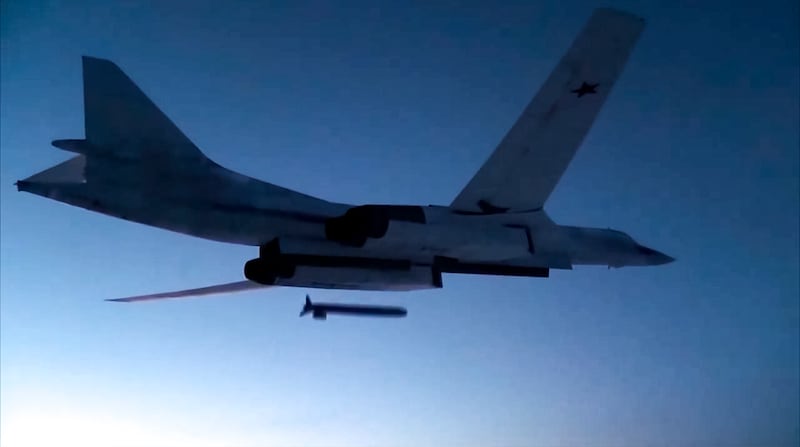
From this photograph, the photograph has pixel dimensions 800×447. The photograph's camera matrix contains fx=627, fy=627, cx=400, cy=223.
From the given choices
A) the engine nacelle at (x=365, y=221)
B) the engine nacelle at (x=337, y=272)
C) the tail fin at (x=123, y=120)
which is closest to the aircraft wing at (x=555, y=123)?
the engine nacelle at (x=365, y=221)

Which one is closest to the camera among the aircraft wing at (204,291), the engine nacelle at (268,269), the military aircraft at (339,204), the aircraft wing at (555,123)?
the military aircraft at (339,204)

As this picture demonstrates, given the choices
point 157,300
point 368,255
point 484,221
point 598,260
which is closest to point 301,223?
point 368,255

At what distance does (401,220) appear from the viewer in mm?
9305

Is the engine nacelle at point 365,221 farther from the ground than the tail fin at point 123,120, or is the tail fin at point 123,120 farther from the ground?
the tail fin at point 123,120

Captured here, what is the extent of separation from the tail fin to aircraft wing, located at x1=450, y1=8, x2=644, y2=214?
4.41m

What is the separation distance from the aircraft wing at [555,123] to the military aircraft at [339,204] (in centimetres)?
2

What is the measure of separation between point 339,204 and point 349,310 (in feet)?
6.00

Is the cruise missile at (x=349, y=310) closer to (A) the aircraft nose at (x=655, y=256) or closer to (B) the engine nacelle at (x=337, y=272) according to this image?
(B) the engine nacelle at (x=337, y=272)

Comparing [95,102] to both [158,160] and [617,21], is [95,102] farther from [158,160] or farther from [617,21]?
[617,21]

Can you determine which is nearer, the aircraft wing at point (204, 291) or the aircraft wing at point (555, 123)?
the aircraft wing at point (555, 123)

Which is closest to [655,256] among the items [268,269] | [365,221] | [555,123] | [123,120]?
[555,123]

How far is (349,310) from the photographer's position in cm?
1051

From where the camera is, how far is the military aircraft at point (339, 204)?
863cm

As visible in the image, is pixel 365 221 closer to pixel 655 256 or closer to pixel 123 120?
pixel 123 120
